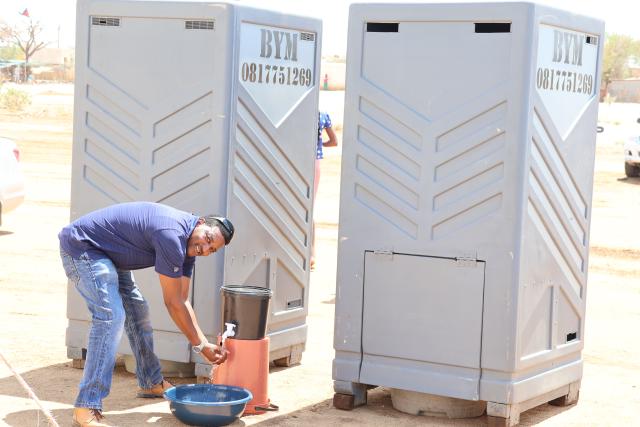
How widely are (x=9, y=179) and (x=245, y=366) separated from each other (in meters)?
8.46

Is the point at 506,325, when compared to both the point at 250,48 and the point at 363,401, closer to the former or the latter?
the point at 363,401

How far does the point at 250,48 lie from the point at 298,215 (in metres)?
1.27

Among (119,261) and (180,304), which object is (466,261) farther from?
(119,261)

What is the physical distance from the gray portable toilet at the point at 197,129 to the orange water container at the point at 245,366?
2.08 feet

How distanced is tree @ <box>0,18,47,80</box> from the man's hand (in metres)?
81.2

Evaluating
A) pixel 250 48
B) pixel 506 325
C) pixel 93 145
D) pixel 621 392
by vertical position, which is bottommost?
pixel 621 392

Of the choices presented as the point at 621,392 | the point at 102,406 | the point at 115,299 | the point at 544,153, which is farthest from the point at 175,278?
the point at 621,392

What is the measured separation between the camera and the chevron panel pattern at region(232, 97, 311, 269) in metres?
7.78

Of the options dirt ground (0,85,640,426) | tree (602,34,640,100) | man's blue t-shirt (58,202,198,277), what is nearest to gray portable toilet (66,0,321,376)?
dirt ground (0,85,640,426)

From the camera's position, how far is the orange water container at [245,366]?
23.3ft

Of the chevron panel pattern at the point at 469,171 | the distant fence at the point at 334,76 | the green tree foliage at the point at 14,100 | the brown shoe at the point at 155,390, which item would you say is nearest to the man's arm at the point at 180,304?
the brown shoe at the point at 155,390

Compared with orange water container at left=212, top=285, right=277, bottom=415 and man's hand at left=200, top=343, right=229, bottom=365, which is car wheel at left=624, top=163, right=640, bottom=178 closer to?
orange water container at left=212, top=285, right=277, bottom=415

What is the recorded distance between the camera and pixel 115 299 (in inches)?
263

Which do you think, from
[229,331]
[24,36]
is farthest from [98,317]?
[24,36]
